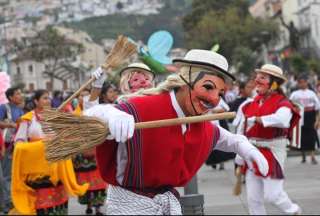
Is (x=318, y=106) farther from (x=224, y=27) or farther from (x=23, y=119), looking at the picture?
(x=224, y=27)

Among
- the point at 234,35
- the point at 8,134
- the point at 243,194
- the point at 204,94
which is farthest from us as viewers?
the point at 234,35

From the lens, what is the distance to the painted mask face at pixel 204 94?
3.51 meters

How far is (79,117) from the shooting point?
3.39 m

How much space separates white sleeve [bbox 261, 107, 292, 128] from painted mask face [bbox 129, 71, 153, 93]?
1.19 m

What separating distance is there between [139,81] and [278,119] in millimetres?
1371

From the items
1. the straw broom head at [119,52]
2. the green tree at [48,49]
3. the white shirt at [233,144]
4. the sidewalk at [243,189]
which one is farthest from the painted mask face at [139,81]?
the green tree at [48,49]

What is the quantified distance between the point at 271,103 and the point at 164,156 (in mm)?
3349

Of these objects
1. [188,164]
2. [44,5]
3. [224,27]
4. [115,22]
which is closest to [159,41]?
[188,164]

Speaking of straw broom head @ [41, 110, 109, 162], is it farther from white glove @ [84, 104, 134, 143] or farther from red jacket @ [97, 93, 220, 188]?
red jacket @ [97, 93, 220, 188]

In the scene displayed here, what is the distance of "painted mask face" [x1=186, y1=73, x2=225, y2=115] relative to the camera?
3514 mm

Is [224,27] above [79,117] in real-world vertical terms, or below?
above

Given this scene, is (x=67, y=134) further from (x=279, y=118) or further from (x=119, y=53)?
(x=279, y=118)

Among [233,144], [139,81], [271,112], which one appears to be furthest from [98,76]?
[233,144]

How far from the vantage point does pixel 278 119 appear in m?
6.49
